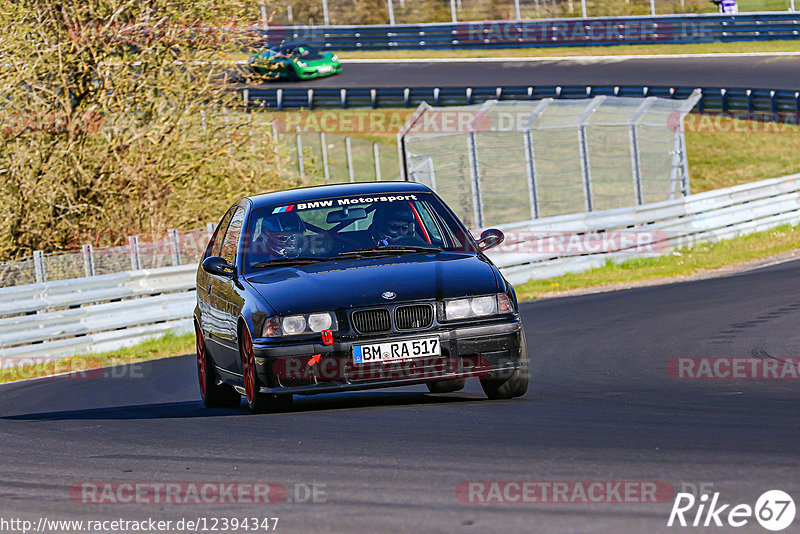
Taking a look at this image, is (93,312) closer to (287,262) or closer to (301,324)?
(287,262)

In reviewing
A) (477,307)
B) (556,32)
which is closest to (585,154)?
(477,307)

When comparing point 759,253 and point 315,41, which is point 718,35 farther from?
point 759,253

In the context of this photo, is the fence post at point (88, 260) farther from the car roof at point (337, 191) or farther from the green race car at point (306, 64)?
the green race car at point (306, 64)

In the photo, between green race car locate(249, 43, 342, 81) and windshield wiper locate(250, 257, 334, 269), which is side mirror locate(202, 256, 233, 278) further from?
green race car locate(249, 43, 342, 81)

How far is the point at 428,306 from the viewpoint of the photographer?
7.88 metres

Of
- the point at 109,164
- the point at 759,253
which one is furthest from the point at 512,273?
the point at 109,164

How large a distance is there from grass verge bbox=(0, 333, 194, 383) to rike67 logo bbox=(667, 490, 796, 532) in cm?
1051

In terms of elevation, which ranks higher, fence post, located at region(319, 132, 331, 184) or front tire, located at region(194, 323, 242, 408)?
front tire, located at region(194, 323, 242, 408)

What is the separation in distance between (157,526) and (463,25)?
46853 millimetres

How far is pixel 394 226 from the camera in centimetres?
900

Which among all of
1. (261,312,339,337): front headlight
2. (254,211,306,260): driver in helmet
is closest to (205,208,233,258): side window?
(254,211,306,260): driver in helmet

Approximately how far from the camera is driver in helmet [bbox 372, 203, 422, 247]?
350 inches

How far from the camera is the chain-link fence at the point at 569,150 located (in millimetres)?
22453

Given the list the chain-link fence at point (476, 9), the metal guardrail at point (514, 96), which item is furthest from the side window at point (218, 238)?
the chain-link fence at point (476, 9)
